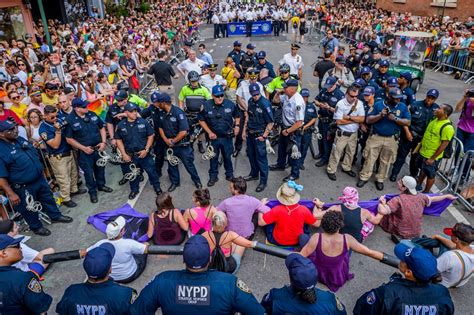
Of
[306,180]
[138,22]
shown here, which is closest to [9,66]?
[306,180]

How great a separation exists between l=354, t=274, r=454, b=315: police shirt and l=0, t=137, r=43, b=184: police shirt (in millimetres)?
5064

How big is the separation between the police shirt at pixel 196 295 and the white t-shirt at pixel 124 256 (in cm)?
159

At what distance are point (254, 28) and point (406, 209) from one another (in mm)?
23634

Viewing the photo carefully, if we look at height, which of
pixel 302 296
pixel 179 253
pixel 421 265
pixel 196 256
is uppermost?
pixel 196 256

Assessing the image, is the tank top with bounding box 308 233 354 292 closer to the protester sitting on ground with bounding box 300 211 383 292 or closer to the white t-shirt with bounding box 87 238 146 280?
the protester sitting on ground with bounding box 300 211 383 292

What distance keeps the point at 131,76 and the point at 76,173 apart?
5.24m

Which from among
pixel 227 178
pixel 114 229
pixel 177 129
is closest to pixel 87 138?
pixel 177 129

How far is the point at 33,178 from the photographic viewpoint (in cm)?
532

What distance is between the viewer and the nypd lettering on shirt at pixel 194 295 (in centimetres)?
254

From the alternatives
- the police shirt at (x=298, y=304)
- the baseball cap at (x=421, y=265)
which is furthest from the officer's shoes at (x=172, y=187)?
the baseball cap at (x=421, y=265)

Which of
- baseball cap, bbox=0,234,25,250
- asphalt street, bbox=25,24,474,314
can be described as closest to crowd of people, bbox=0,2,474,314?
baseball cap, bbox=0,234,25,250

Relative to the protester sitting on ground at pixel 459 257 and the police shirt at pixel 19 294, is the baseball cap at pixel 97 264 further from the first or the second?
the protester sitting on ground at pixel 459 257

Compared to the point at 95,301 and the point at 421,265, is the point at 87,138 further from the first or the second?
the point at 421,265

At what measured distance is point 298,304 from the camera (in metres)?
2.65
